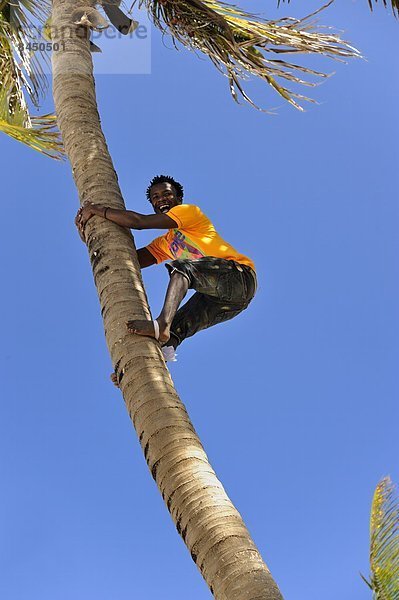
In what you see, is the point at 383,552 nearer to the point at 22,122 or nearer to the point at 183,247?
the point at 183,247

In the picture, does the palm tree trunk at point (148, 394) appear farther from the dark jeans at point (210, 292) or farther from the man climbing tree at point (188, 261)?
the dark jeans at point (210, 292)

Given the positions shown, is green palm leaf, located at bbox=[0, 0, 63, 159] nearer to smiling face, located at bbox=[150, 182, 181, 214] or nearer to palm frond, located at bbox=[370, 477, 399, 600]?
smiling face, located at bbox=[150, 182, 181, 214]

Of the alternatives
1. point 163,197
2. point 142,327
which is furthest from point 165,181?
point 142,327

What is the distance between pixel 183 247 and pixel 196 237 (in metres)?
0.19

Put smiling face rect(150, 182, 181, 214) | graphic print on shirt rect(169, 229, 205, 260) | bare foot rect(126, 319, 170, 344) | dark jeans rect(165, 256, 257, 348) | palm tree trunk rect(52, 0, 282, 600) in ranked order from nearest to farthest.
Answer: palm tree trunk rect(52, 0, 282, 600), bare foot rect(126, 319, 170, 344), dark jeans rect(165, 256, 257, 348), graphic print on shirt rect(169, 229, 205, 260), smiling face rect(150, 182, 181, 214)

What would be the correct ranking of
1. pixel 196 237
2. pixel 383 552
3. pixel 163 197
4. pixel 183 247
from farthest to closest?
pixel 163 197
pixel 183 247
pixel 196 237
pixel 383 552

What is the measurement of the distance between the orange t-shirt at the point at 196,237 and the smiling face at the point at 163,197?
322 millimetres

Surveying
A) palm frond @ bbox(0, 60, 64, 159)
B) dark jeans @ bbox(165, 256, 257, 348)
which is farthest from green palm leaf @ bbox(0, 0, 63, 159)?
dark jeans @ bbox(165, 256, 257, 348)

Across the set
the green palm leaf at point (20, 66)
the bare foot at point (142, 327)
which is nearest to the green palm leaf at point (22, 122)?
the green palm leaf at point (20, 66)

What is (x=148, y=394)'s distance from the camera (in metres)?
3.73

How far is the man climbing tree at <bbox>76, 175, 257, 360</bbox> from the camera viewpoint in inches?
184

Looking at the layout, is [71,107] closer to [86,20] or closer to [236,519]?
[86,20]

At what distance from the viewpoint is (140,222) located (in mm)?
4629

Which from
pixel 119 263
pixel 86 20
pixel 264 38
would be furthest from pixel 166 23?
pixel 119 263
